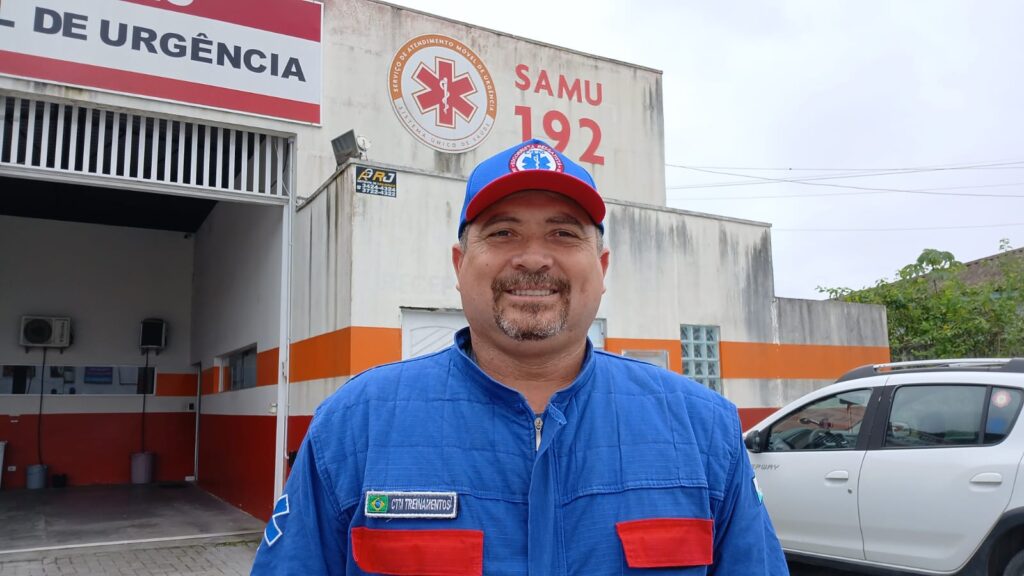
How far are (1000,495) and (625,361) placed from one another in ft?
12.9

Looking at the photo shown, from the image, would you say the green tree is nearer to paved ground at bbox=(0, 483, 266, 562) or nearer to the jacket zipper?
paved ground at bbox=(0, 483, 266, 562)

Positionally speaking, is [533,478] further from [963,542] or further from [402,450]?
[963,542]

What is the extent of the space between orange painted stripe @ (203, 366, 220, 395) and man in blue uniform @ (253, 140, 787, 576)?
11514mm

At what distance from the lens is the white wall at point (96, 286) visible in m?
13.6

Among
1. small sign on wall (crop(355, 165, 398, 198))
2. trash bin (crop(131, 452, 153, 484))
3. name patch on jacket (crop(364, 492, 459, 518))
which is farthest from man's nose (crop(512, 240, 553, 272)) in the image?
trash bin (crop(131, 452, 153, 484))

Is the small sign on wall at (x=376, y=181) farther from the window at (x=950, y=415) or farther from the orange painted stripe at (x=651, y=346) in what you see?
Result: the window at (x=950, y=415)

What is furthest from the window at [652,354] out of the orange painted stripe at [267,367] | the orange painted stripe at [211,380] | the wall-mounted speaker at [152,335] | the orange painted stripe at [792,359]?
the wall-mounted speaker at [152,335]

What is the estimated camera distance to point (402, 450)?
159 cm

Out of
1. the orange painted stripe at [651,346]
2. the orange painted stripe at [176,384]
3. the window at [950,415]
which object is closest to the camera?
the window at [950,415]

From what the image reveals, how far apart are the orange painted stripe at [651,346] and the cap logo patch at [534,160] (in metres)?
6.92

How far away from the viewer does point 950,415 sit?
198 inches

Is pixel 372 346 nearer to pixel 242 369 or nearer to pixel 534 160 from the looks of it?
pixel 242 369

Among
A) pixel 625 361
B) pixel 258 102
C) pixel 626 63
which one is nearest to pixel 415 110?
pixel 258 102

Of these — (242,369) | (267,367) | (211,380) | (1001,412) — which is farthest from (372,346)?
(211,380)
